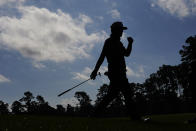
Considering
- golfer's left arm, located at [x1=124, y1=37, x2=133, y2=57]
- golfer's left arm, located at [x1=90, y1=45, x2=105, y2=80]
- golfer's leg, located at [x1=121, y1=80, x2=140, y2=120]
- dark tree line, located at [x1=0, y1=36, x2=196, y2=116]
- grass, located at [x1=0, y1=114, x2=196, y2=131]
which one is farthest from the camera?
dark tree line, located at [x1=0, y1=36, x2=196, y2=116]

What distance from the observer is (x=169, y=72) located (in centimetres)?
12088

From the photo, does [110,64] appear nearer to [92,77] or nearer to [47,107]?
[92,77]

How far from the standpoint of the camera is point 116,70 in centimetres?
779

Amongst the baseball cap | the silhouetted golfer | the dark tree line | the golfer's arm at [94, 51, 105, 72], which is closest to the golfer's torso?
the silhouetted golfer

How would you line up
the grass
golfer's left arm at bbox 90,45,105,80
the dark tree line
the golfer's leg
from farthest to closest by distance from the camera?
the dark tree line, golfer's left arm at bbox 90,45,105,80, the golfer's leg, the grass

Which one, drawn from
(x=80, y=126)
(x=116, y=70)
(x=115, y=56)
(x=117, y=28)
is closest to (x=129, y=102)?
(x=116, y=70)

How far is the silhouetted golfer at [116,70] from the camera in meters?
7.75

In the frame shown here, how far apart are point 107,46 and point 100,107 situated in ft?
6.39

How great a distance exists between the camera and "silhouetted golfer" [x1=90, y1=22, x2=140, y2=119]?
775 cm

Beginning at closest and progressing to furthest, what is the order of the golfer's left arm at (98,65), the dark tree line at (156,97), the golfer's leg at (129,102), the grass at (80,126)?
the grass at (80,126), the golfer's leg at (129,102), the golfer's left arm at (98,65), the dark tree line at (156,97)

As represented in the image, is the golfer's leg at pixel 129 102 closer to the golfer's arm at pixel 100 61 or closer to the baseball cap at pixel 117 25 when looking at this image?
the golfer's arm at pixel 100 61

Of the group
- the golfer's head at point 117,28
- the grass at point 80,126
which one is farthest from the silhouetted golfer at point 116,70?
the grass at point 80,126

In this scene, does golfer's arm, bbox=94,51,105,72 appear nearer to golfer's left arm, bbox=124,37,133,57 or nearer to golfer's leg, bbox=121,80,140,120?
golfer's left arm, bbox=124,37,133,57

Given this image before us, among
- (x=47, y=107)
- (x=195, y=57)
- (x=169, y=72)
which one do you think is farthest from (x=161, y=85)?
(x=47, y=107)
